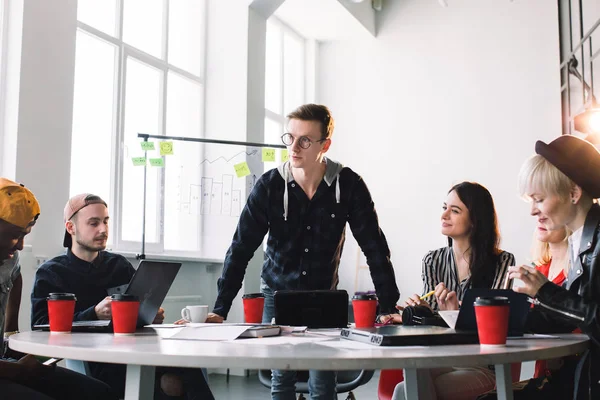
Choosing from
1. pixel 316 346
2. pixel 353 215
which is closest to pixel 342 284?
pixel 353 215

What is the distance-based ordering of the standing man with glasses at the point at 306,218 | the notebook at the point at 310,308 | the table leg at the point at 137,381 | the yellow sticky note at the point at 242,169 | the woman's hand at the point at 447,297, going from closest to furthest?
the table leg at the point at 137,381, the notebook at the point at 310,308, the woman's hand at the point at 447,297, the standing man with glasses at the point at 306,218, the yellow sticky note at the point at 242,169

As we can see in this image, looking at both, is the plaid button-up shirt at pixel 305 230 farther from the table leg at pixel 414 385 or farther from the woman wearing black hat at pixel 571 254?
the table leg at pixel 414 385

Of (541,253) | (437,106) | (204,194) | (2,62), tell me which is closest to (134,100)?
(204,194)

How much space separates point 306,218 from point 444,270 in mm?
602

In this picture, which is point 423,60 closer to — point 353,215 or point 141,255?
point 141,255

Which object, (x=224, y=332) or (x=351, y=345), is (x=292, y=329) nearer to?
(x=224, y=332)

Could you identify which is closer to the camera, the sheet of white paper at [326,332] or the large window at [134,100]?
the sheet of white paper at [326,332]

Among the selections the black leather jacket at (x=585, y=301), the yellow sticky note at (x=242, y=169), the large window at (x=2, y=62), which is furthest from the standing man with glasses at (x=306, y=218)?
the yellow sticky note at (x=242, y=169)

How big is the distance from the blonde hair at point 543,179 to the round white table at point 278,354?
0.43 metres

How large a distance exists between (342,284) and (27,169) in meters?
4.19

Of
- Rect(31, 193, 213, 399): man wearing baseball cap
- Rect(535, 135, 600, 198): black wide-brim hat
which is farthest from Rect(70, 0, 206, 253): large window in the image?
Rect(535, 135, 600, 198): black wide-brim hat

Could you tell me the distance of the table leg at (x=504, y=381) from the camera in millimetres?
1344

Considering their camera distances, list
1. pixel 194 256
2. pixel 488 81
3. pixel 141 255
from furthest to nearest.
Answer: pixel 488 81 → pixel 194 256 → pixel 141 255

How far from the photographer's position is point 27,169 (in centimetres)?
380
